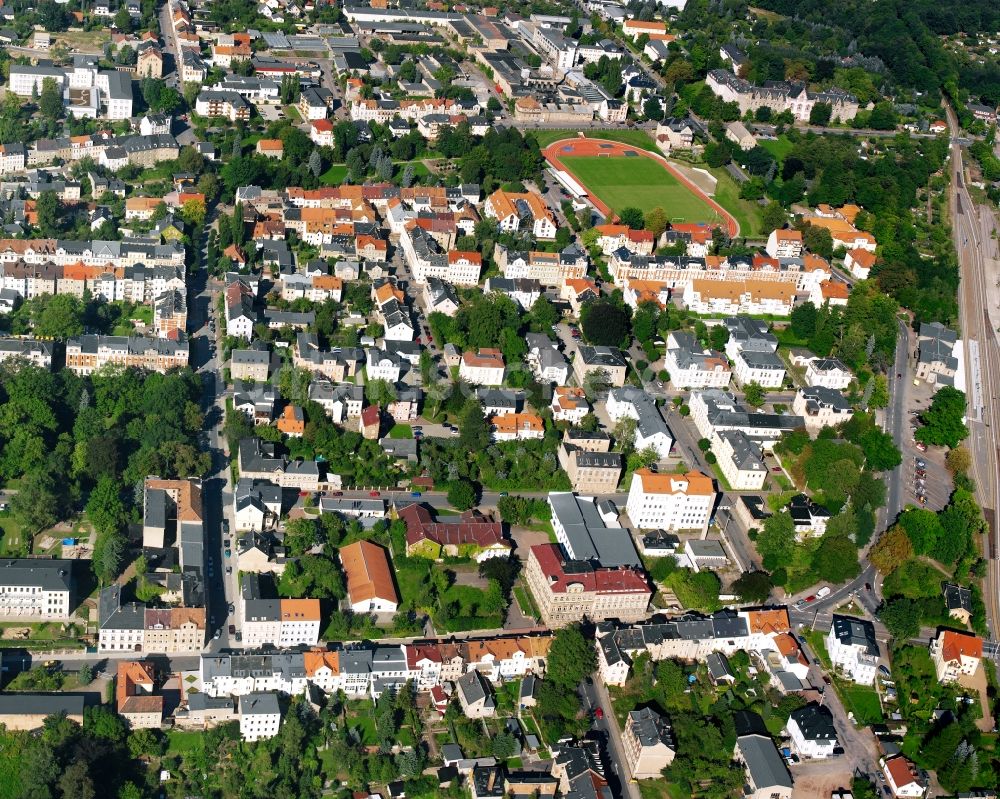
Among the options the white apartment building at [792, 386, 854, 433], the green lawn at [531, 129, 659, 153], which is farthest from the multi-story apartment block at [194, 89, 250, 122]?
the white apartment building at [792, 386, 854, 433]

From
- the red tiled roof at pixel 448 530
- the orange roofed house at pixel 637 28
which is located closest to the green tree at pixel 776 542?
the red tiled roof at pixel 448 530

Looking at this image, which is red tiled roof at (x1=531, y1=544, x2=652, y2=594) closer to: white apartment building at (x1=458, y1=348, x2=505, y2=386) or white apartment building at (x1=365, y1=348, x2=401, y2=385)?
white apartment building at (x1=458, y1=348, x2=505, y2=386)

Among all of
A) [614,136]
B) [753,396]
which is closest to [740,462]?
[753,396]

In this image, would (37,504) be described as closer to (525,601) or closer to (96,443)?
(96,443)

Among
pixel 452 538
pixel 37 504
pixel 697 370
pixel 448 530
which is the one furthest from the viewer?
pixel 697 370

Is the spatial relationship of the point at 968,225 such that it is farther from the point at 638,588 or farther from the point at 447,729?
the point at 447,729

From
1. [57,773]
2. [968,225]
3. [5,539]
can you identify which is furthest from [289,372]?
[968,225]

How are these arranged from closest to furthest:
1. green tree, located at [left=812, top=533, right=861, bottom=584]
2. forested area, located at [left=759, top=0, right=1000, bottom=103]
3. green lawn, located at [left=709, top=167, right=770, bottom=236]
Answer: green tree, located at [left=812, top=533, right=861, bottom=584], green lawn, located at [left=709, top=167, right=770, bottom=236], forested area, located at [left=759, top=0, right=1000, bottom=103]
